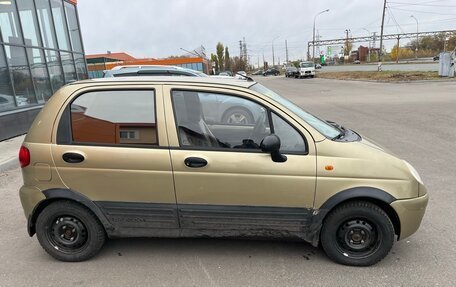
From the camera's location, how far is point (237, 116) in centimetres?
354

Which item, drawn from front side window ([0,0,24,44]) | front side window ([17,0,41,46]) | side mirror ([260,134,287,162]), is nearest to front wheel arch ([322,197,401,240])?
side mirror ([260,134,287,162])

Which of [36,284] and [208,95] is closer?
[36,284]

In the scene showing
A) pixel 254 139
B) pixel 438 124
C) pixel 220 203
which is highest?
pixel 254 139

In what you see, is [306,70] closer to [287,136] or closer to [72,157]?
[287,136]

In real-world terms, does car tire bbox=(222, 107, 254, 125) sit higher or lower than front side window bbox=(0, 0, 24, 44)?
lower

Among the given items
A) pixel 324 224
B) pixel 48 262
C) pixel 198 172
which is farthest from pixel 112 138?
pixel 324 224

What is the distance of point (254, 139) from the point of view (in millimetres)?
3145

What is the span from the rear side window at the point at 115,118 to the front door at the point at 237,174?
0.20 metres

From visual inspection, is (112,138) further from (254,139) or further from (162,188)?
(254,139)

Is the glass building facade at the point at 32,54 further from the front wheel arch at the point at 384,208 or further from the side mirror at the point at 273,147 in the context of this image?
the front wheel arch at the point at 384,208

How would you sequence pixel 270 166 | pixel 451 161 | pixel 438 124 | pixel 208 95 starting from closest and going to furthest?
pixel 270 166 → pixel 208 95 → pixel 451 161 → pixel 438 124

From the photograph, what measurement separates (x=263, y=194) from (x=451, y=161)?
182 inches

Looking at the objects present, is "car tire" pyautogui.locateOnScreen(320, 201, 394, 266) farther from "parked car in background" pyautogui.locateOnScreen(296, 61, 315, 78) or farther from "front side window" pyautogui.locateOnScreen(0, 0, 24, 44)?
"parked car in background" pyautogui.locateOnScreen(296, 61, 315, 78)

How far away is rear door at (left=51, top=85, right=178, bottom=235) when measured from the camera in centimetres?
309
